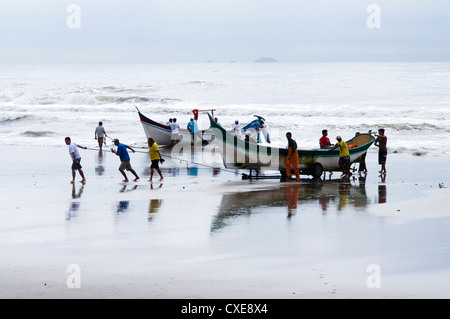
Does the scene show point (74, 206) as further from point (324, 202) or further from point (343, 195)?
point (343, 195)

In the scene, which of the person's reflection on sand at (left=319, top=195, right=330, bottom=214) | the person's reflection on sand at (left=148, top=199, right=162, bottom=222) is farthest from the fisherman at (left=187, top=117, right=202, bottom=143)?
the person's reflection on sand at (left=148, top=199, right=162, bottom=222)

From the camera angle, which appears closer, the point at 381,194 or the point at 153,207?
the point at 153,207

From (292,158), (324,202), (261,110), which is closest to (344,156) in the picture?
(292,158)

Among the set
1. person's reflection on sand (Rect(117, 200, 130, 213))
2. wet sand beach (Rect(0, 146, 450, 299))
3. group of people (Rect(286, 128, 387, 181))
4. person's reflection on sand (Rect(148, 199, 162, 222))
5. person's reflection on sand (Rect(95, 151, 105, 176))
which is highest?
group of people (Rect(286, 128, 387, 181))

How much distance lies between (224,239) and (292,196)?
4.99 metres

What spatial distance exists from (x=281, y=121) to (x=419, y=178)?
26.3m

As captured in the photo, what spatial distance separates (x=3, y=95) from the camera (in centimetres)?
7312

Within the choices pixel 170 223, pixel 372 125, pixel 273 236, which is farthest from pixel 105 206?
pixel 372 125

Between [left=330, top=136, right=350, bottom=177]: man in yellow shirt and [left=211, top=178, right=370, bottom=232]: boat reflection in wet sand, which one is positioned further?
[left=330, top=136, right=350, bottom=177]: man in yellow shirt

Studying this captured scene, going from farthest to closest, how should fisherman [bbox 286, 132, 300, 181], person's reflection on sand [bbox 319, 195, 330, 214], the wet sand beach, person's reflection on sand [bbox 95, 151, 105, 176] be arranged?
person's reflection on sand [bbox 95, 151, 105, 176] → fisherman [bbox 286, 132, 300, 181] → person's reflection on sand [bbox 319, 195, 330, 214] → the wet sand beach

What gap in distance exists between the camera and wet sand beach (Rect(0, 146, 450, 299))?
8336 mm

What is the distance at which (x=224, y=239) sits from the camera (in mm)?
10758

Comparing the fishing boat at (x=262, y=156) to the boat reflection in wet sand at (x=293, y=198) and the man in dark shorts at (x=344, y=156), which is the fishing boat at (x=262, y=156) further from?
the boat reflection in wet sand at (x=293, y=198)

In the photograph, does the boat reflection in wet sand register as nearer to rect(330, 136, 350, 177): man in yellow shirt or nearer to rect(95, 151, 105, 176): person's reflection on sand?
rect(330, 136, 350, 177): man in yellow shirt
